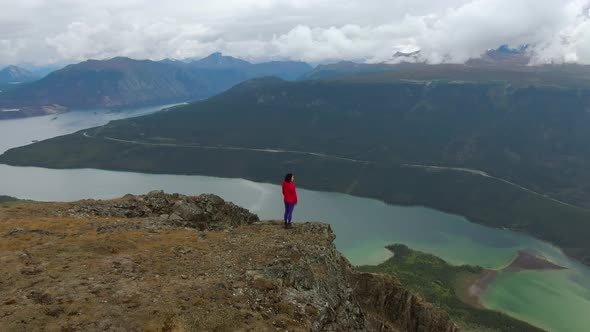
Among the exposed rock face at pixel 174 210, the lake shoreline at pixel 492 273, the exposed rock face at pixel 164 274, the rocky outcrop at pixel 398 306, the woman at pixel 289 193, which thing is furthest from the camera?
the lake shoreline at pixel 492 273

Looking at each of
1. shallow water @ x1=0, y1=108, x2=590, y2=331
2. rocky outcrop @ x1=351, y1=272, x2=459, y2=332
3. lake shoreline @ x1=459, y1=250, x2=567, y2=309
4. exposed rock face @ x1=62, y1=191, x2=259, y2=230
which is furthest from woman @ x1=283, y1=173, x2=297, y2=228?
shallow water @ x1=0, y1=108, x2=590, y2=331

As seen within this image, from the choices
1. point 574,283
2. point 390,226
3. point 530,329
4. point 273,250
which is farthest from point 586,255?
point 273,250

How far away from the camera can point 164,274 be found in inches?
888

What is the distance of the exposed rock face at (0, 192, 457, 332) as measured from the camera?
18703 millimetres

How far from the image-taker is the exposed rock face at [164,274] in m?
18.7

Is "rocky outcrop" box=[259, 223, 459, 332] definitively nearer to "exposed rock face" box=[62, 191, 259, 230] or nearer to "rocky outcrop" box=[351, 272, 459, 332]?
"rocky outcrop" box=[351, 272, 459, 332]

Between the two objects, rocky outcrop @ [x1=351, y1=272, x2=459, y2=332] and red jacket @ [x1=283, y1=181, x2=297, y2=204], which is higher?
red jacket @ [x1=283, y1=181, x2=297, y2=204]

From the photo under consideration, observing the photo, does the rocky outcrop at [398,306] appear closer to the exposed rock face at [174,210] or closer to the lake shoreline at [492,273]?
the exposed rock face at [174,210]

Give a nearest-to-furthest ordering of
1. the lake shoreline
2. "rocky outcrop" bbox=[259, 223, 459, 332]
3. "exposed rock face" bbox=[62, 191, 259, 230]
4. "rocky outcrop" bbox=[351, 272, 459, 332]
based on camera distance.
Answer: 1. "rocky outcrop" bbox=[259, 223, 459, 332]
2. "exposed rock face" bbox=[62, 191, 259, 230]
3. "rocky outcrop" bbox=[351, 272, 459, 332]
4. the lake shoreline

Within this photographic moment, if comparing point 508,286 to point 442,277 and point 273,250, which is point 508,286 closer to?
point 442,277

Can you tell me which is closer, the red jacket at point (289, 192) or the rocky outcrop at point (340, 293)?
the rocky outcrop at point (340, 293)

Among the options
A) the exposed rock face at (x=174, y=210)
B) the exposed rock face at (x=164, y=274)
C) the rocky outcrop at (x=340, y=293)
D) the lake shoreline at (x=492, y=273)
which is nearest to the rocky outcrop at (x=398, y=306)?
the rocky outcrop at (x=340, y=293)

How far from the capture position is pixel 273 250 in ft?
85.0

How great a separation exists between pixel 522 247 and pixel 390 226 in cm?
4583
